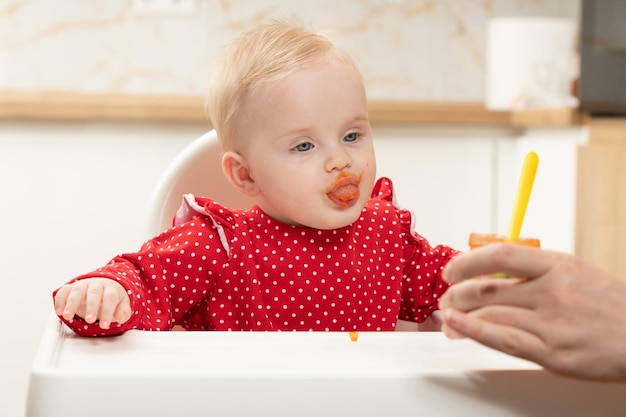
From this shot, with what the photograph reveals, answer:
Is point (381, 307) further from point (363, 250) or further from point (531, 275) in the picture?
point (531, 275)

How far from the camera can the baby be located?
3.24 feet

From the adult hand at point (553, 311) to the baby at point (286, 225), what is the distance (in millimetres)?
441

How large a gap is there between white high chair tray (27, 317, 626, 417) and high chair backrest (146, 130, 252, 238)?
25.9 inches

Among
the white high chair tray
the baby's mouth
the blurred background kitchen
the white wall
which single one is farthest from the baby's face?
the white wall

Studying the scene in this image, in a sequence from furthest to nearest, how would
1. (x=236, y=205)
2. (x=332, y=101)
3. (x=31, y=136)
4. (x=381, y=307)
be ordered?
(x=31, y=136) < (x=236, y=205) < (x=381, y=307) < (x=332, y=101)

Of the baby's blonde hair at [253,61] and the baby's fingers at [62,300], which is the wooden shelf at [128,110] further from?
the baby's fingers at [62,300]

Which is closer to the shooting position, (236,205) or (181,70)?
(236,205)

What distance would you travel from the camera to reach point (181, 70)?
103 inches

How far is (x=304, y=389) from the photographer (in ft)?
1.82

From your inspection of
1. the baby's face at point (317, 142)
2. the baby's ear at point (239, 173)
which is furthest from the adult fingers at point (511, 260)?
the baby's ear at point (239, 173)

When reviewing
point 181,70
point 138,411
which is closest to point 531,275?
point 138,411

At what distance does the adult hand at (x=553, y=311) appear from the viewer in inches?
21.0

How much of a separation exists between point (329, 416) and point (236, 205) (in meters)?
0.76

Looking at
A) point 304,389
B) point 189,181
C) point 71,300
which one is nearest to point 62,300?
point 71,300
